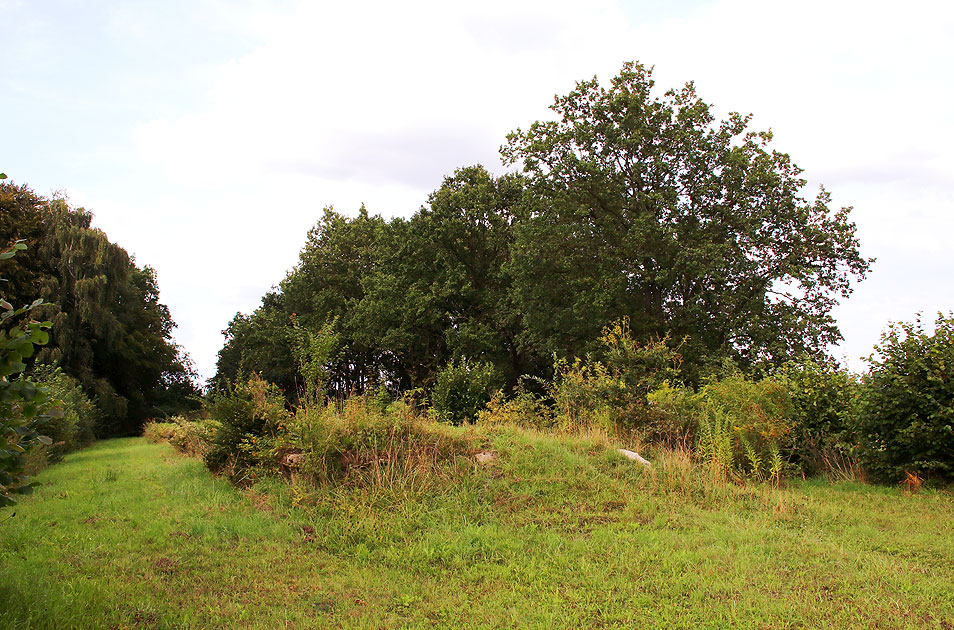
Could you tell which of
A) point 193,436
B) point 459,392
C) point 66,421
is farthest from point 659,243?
point 66,421

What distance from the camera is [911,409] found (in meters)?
8.91

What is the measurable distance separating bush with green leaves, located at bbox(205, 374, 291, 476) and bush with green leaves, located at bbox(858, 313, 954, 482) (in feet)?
28.5

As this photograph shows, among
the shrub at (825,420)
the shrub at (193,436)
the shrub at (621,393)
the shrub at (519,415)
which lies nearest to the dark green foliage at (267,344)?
the shrub at (193,436)

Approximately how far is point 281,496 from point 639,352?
286 inches

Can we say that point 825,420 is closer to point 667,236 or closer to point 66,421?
point 667,236

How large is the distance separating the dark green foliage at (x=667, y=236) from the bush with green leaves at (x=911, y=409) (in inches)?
354

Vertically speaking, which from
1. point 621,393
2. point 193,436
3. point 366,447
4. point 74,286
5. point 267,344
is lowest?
point 193,436

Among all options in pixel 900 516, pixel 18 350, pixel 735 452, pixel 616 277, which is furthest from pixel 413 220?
pixel 18 350

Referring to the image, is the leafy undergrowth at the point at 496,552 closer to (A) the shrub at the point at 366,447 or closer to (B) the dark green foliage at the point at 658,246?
(A) the shrub at the point at 366,447

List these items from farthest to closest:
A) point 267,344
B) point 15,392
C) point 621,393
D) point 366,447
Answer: point 267,344
point 621,393
point 366,447
point 15,392

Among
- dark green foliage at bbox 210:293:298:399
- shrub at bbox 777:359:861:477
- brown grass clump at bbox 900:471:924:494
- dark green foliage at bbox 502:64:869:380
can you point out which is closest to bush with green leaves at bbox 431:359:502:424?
dark green foliage at bbox 502:64:869:380

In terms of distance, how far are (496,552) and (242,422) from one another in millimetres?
5177

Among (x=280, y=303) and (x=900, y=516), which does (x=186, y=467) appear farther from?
(x=280, y=303)

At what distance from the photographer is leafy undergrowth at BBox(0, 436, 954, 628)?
466 cm
